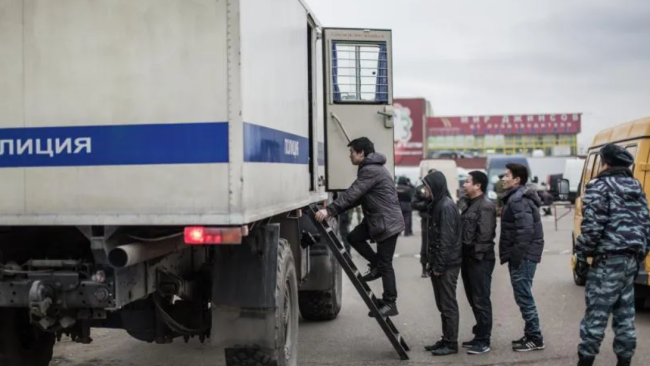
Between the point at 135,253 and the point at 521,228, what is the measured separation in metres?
4.18

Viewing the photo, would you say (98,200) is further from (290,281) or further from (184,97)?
(290,281)

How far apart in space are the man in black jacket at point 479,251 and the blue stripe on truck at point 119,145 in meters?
3.38

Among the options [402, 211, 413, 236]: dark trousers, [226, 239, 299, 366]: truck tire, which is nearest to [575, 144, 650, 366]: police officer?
[226, 239, 299, 366]: truck tire

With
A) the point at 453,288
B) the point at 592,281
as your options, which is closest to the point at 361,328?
the point at 453,288

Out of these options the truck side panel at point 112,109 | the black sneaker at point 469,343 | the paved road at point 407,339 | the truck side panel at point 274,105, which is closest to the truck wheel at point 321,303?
the paved road at point 407,339

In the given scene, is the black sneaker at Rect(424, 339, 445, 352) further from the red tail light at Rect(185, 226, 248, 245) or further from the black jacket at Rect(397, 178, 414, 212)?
the black jacket at Rect(397, 178, 414, 212)

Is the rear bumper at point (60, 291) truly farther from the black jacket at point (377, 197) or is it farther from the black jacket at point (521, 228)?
the black jacket at point (521, 228)

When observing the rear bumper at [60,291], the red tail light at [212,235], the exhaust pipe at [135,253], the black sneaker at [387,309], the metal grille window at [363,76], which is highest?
the metal grille window at [363,76]

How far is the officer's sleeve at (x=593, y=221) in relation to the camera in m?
6.02

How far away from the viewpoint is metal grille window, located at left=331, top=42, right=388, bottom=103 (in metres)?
8.83

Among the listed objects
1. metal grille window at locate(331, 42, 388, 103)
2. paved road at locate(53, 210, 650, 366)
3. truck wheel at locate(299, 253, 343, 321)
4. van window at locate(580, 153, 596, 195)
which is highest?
metal grille window at locate(331, 42, 388, 103)

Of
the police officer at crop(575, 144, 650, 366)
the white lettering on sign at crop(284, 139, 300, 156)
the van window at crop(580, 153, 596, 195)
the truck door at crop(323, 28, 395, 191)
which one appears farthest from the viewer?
the van window at crop(580, 153, 596, 195)

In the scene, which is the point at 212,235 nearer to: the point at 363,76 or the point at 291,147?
the point at 291,147

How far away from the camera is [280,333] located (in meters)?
5.29
